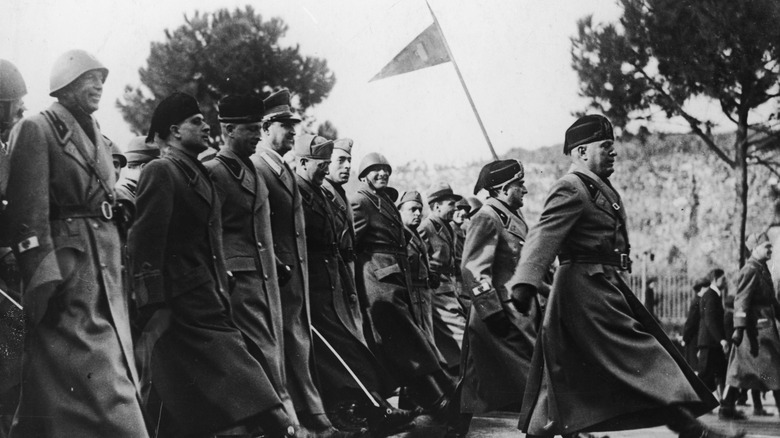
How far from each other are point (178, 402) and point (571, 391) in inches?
83.1

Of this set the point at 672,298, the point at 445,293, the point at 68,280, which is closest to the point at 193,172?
the point at 68,280

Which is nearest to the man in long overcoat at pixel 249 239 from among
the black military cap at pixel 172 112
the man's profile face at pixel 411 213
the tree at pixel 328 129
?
the black military cap at pixel 172 112

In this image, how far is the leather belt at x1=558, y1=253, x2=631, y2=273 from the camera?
653 cm

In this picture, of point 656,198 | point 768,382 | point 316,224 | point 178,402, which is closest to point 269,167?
point 316,224

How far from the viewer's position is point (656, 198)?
48.9 ft

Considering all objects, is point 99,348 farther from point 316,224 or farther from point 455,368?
point 455,368

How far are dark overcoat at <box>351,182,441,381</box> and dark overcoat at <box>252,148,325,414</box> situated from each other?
169cm

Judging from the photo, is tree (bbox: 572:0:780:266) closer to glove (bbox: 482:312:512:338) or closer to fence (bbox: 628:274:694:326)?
glove (bbox: 482:312:512:338)

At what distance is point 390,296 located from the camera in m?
8.87

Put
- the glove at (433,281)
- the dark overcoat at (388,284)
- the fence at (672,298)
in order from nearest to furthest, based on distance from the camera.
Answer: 1. the dark overcoat at (388,284)
2. the glove at (433,281)
3. the fence at (672,298)

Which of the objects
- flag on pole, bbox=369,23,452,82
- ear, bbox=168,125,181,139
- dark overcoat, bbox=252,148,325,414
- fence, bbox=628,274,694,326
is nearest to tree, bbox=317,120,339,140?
flag on pole, bbox=369,23,452,82

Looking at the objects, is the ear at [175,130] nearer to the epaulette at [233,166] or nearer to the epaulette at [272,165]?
the epaulette at [233,166]

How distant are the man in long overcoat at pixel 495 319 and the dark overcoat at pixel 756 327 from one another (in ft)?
10.8

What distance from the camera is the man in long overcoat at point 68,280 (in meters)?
5.10
